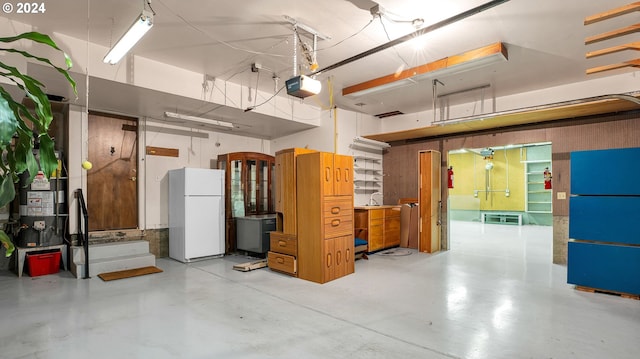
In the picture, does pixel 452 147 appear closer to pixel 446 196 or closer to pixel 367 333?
pixel 446 196

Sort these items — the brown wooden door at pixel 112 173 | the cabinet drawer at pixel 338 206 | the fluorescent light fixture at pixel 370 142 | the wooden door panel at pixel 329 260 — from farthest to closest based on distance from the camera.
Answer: the fluorescent light fixture at pixel 370 142 → the brown wooden door at pixel 112 173 → the cabinet drawer at pixel 338 206 → the wooden door panel at pixel 329 260

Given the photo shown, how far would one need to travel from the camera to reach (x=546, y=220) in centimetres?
1251

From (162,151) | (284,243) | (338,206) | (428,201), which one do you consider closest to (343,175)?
(338,206)

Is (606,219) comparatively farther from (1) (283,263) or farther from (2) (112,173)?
(2) (112,173)

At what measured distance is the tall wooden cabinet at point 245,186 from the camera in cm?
673

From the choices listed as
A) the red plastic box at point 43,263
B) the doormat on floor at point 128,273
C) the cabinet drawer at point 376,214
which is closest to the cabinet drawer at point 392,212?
the cabinet drawer at point 376,214

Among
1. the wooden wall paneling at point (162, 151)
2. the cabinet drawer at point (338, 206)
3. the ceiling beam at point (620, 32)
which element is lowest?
the cabinet drawer at point (338, 206)

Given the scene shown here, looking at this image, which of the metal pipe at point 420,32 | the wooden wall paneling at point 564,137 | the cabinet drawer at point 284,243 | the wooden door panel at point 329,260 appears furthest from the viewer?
the wooden wall paneling at point 564,137

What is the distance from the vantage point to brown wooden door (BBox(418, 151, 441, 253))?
21.9 ft

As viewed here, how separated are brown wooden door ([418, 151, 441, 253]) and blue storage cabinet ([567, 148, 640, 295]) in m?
2.62

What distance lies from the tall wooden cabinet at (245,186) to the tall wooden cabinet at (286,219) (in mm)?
1904

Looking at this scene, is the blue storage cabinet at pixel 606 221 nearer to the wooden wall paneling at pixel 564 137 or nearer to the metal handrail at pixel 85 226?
the wooden wall paneling at pixel 564 137

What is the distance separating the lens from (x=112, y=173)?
588 cm

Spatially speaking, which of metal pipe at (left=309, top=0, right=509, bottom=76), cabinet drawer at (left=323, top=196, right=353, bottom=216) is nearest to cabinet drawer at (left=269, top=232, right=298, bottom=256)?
cabinet drawer at (left=323, top=196, right=353, bottom=216)
